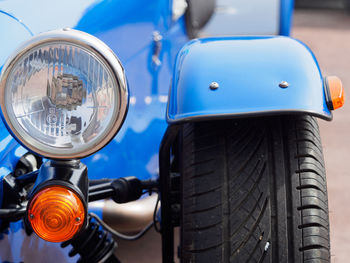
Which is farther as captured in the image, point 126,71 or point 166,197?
point 126,71

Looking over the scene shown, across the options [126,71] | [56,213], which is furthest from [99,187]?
[126,71]

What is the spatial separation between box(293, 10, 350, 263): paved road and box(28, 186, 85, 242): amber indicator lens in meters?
0.75

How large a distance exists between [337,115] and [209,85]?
3268 millimetres

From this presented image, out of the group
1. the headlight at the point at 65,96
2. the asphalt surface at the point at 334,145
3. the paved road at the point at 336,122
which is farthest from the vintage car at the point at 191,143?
the asphalt surface at the point at 334,145

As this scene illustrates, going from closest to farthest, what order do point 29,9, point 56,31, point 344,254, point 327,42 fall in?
point 56,31
point 29,9
point 344,254
point 327,42

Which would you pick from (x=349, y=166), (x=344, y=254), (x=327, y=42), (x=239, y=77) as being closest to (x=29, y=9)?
(x=239, y=77)

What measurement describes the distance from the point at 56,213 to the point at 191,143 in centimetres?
37

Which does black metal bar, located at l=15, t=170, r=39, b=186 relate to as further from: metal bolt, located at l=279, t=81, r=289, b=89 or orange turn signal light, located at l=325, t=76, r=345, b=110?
orange turn signal light, located at l=325, t=76, r=345, b=110

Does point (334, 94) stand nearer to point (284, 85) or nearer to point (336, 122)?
point (284, 85)

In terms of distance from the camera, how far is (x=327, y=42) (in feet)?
22.4

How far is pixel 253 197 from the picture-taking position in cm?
134

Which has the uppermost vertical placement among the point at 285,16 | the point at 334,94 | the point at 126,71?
the point at 285,16

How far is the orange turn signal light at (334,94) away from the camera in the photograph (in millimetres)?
1368

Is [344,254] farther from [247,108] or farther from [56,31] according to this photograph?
[56,31]
